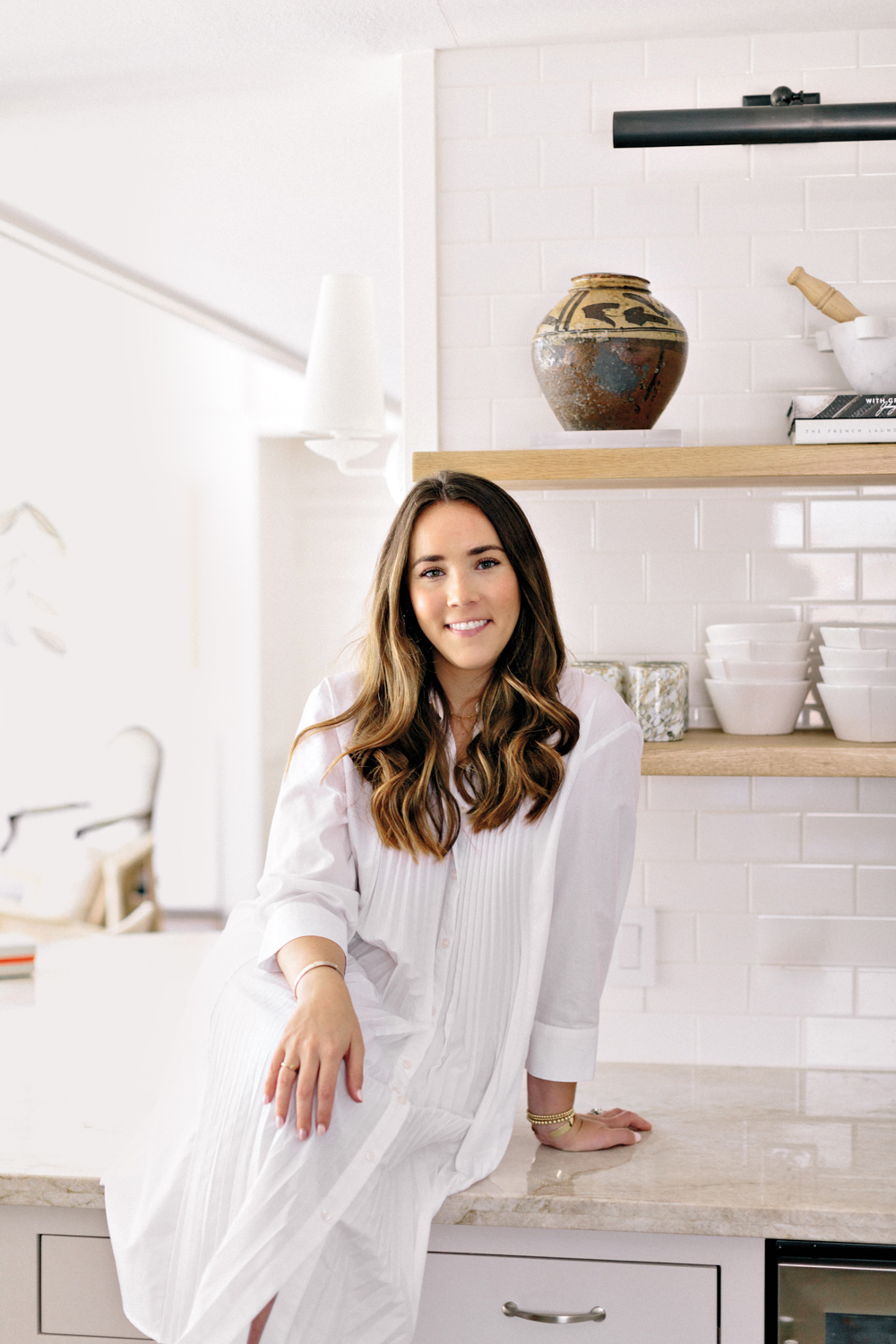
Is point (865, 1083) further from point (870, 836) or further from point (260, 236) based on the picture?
point (260, 236)

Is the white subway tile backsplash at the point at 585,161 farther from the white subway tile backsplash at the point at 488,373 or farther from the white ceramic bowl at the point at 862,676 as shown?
the white ceramic bowl at the point at 862,676

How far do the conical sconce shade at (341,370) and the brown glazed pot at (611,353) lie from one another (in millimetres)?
684

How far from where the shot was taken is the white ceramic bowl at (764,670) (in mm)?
1839

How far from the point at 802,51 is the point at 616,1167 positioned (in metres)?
1.83

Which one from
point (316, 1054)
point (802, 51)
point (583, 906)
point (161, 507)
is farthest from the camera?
point (161, 507)

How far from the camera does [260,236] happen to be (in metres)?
3.23

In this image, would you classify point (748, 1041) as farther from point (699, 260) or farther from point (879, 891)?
point (699, 260)

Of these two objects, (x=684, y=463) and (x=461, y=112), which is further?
(x=461, y=112)

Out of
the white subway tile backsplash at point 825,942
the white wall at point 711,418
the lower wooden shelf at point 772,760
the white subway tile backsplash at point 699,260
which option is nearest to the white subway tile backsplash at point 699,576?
the white wall at point 711,418

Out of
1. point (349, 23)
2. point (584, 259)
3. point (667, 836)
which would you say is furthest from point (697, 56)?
point (667, 836)

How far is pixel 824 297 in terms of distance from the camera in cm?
187

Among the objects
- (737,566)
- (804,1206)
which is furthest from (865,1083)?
(737,566)

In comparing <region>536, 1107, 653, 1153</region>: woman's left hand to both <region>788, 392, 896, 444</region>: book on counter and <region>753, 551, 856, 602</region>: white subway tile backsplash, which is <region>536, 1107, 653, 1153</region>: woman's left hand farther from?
<region>788, 392, 896, 444</region>: book on counter

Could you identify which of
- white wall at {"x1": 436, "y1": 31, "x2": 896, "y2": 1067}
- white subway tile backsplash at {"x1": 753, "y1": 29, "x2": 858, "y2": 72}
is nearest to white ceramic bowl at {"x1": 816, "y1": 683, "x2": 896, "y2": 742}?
white wall at {"x1": 436, "y1": 31, "x2": 896, "y2": 1067}
